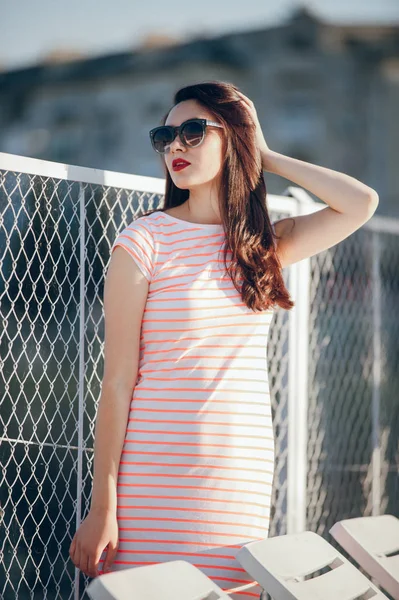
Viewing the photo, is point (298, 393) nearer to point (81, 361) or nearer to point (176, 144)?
point (81, 361)

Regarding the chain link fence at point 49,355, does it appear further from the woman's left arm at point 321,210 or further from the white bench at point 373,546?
the white bench at point 373,546

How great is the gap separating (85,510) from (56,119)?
3020 centimetres

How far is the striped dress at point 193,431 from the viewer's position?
220 centimetres

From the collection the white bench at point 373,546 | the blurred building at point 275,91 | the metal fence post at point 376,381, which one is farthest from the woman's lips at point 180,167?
the blurred building at point 275,91

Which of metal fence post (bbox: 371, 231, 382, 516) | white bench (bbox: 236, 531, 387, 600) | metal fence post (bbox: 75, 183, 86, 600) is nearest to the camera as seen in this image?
white bench (bbox: 236, 531, 387, 600)

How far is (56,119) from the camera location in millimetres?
31719

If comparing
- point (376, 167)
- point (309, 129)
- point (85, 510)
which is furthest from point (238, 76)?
point (85, 510)

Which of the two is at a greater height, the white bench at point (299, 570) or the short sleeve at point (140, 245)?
the short sleeve at point (140, 245)

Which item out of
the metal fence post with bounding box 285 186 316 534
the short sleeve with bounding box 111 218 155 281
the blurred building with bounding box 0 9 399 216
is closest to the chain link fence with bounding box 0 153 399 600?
the short sleeve with bounding box 111 218 155 281

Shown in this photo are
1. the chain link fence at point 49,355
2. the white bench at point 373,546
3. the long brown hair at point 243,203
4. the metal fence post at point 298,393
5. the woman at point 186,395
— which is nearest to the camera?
the woman at point 186,395

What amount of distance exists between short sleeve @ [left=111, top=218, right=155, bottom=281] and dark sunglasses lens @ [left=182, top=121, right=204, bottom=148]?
267 millimetres

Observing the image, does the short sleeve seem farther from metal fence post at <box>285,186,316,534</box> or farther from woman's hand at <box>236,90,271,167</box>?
metal fence post at <box>285,186,316,534</box>

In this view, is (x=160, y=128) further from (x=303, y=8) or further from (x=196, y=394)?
(x=303, y=8)

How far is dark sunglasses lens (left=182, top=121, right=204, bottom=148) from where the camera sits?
2.35 metres
